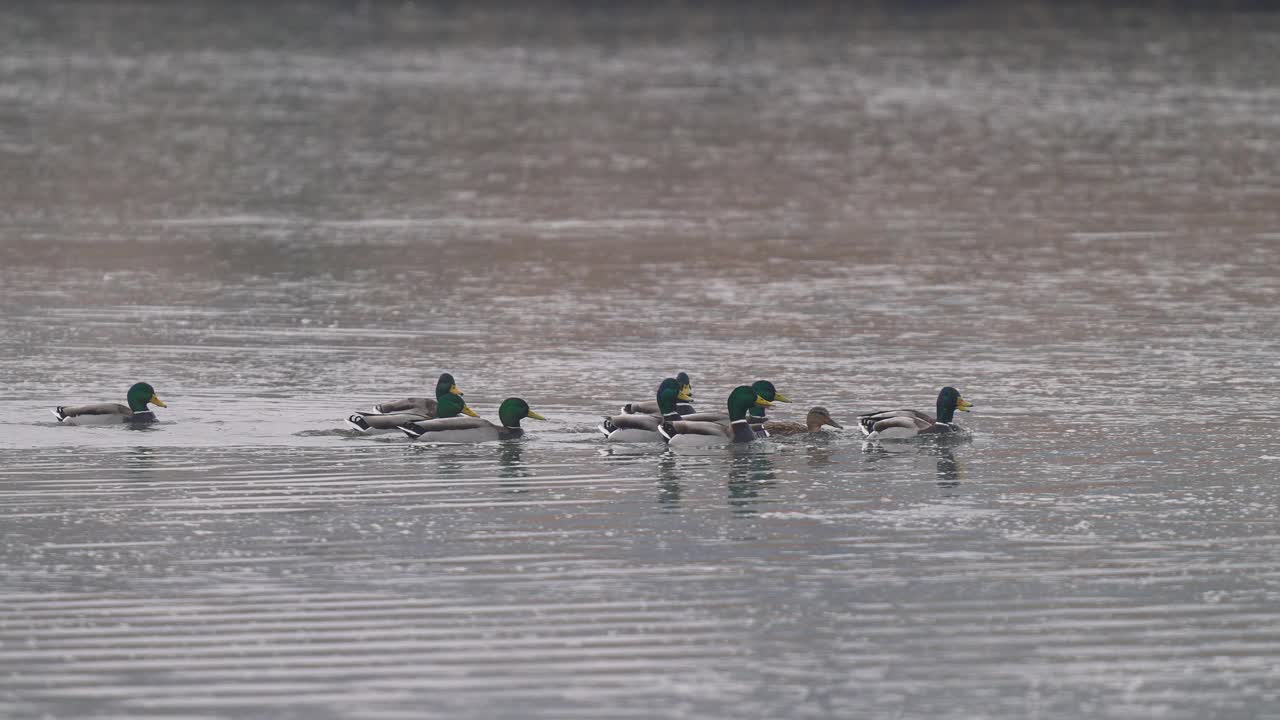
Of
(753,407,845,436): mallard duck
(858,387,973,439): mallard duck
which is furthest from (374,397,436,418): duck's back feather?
(858,387,973,439): mallard duck

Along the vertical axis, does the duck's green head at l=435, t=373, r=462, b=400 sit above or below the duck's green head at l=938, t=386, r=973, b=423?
above

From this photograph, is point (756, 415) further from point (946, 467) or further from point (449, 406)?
point (449, 406)

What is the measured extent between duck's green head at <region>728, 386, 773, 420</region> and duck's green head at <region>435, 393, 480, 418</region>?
1953mm

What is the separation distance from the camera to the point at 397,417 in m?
18.1

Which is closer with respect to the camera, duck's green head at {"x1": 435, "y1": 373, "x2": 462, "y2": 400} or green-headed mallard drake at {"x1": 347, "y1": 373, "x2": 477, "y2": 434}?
green-headed mallard drake at {"x1": 347, "y1": 373, "x2": 477, "y2": 434}

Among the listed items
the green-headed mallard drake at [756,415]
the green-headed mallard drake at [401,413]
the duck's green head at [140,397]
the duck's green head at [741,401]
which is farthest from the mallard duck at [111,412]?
the duck's green head at [741,401]

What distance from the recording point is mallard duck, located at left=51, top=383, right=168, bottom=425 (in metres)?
18.4

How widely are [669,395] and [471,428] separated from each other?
1.50 m

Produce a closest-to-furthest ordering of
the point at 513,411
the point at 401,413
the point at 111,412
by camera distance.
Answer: the point at 513,411 < the point at 401,413 < the point at 111,412

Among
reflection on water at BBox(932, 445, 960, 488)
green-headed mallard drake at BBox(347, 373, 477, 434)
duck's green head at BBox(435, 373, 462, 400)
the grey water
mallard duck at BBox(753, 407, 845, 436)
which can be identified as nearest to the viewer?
the grey water

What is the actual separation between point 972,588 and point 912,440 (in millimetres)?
4416

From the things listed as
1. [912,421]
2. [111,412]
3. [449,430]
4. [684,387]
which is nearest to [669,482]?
[684,387]

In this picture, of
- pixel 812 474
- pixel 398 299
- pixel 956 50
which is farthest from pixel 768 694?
pixel 956 50

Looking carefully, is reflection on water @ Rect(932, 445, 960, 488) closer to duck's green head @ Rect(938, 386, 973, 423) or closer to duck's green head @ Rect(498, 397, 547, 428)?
duck's green head @ Rect(938, 386, 973, 423)
